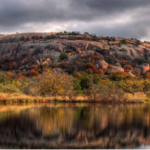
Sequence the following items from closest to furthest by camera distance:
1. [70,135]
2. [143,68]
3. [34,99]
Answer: [70,135] < [34,99] < [143,68]

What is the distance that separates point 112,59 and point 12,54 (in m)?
51.3

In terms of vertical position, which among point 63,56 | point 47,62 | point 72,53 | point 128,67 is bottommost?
point 128,67

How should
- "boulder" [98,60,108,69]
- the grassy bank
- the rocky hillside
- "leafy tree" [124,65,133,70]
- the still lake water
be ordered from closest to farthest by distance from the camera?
the still lake water
the grassy bank
"boulder" [98,60,108,69]
"leafy tree" [124,65,133,70]
the rocky hillside

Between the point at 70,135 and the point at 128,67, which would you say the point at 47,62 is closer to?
the point at 128,67

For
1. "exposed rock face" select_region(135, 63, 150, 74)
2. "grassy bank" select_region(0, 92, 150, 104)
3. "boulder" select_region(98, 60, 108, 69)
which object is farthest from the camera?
"exposed rock face" select_region(135, 63, 150, 74)

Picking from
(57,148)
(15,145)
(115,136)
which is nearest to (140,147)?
(115,136)

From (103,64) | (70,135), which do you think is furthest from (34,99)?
(103,64)

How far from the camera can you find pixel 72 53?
12456cm

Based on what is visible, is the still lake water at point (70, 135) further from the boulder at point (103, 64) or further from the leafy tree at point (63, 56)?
the leafy tree at point (63, 56)

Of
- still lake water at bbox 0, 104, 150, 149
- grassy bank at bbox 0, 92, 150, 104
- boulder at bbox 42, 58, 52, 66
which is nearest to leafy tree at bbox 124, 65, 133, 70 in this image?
boulder at bbox 42, 58, 52, 66

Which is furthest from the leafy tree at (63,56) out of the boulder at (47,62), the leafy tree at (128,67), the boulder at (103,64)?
the leafy tree at (128,67)

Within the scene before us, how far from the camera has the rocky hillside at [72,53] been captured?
11256cm

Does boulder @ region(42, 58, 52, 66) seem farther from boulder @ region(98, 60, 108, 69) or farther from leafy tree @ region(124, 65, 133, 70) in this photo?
leafy tree @ region(124, 65, 133, 70)

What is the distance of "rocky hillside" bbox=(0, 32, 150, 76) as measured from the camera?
11256 centimetres
